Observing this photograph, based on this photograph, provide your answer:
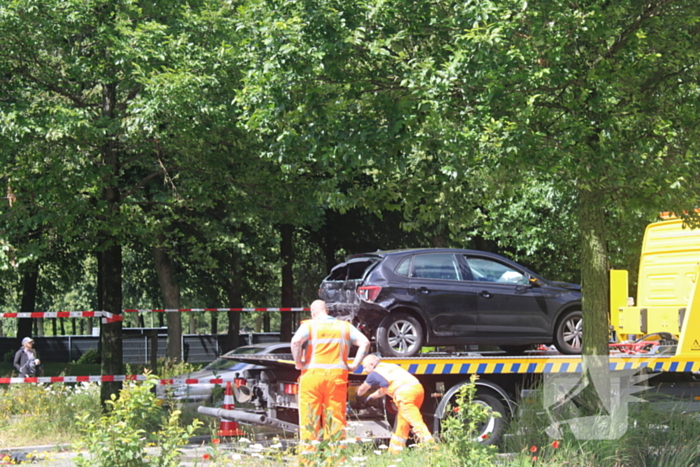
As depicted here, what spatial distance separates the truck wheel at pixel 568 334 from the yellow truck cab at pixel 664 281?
54.2 inches

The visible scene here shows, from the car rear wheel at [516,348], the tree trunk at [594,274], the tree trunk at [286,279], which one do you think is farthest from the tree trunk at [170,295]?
the tree trunk at [594,274]

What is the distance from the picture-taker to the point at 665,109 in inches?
350

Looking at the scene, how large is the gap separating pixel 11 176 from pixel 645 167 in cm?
880

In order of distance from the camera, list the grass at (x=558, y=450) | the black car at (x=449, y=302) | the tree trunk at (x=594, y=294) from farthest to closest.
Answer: the black car at (x=449, y=302) → the tree trunk at (x=594, y=294) → the grass at (x=558, y=450)

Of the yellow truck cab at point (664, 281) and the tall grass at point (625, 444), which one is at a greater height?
the yellow truck cab at point (664, 281)

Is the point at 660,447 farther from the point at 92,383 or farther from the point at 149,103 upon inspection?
the point at 92,383

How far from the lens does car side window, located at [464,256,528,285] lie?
36.0 ft

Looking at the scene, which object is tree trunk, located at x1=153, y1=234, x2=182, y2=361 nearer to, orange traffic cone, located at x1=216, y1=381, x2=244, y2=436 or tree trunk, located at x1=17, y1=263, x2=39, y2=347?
tree trunk, located at x1=17, y1=263, x2=39, y2=347

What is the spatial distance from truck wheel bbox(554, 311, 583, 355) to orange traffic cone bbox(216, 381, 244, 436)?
14.6 ft

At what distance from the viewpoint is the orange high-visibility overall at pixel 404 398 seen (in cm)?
858

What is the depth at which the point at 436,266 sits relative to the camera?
1070 cm

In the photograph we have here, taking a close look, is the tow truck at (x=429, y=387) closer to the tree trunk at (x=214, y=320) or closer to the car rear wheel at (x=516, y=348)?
the car rear wheel at (x=516, y=348)

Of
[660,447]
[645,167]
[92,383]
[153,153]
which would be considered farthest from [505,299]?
[92,383]

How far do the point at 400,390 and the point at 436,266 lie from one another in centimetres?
242
